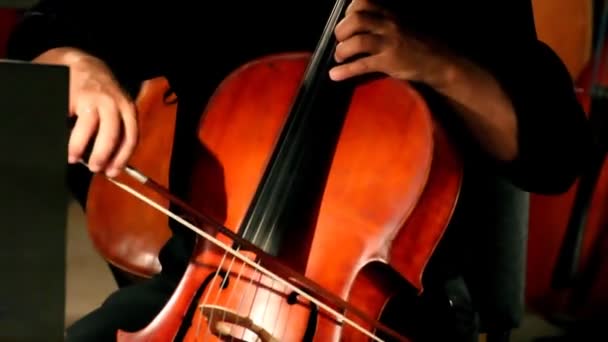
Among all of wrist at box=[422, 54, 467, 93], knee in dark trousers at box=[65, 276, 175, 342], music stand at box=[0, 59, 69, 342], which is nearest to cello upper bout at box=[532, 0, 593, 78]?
wrist at box=[422, 54, 467, 93]

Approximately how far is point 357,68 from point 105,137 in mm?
272

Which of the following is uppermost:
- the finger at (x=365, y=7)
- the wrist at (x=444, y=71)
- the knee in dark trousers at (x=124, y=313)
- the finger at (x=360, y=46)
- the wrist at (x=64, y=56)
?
the finger at (x=365, y=7)

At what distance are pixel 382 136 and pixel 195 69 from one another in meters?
0.35

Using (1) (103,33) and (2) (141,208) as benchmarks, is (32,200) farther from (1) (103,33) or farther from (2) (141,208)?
(2) (141,208)

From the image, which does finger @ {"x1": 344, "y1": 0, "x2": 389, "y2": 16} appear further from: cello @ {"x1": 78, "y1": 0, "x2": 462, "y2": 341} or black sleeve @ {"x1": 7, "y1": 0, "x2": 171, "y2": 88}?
black sleeve @ {"x1": 7, "y1": 0, "x2": 171, "y2": 88}

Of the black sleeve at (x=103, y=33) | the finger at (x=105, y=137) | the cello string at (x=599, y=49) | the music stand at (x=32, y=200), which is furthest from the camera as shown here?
the cello string at (x=599, y=49)

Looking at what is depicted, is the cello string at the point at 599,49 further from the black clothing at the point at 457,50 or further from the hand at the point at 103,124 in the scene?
the hand at the point at 103,124

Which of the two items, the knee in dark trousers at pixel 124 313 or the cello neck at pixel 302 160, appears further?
the knee in dark trousers at pixel 124 313

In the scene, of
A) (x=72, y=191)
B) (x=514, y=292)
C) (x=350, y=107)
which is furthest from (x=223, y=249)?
(x=72, y=191)

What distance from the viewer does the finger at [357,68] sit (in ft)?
2.44

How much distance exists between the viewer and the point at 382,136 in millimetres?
745

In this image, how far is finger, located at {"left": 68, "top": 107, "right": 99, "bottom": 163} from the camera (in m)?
0.64

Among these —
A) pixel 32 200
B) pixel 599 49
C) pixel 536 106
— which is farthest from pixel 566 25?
pixel 32 200

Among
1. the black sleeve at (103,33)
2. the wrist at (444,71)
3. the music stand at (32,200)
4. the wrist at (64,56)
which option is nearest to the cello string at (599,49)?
the wrist at (444,71)
